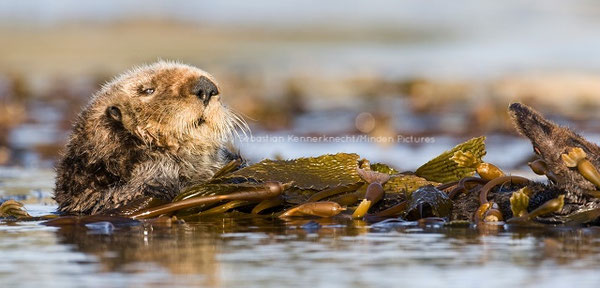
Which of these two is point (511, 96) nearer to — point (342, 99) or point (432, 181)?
point (342, 99)

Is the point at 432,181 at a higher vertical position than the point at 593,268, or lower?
higher

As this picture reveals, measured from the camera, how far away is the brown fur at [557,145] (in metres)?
4.65

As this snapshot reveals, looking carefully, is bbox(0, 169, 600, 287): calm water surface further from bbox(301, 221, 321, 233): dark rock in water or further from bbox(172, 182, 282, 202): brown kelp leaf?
bbox(172, 182, 282, 202): brown kelp leaf

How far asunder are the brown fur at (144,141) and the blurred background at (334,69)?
3636 millimetres

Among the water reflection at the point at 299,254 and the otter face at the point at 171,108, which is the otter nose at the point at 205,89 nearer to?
the otter face at the point at 171,108

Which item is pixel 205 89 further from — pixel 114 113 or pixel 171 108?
pixel 114 113

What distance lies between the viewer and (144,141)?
5.59 metres

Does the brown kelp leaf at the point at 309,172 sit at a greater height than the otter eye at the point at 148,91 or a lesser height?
lesser

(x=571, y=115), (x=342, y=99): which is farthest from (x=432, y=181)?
(x=342, y=99)

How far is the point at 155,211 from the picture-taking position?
5215 mm

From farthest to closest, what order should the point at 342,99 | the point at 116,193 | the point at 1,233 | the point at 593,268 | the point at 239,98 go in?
the point at 342,99
the point at 239,98
the point at 116,193
the point at 1,233
the point at 593,268

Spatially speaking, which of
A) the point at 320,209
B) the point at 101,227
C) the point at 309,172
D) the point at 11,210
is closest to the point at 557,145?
the point at 320,209

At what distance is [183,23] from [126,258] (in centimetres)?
1932

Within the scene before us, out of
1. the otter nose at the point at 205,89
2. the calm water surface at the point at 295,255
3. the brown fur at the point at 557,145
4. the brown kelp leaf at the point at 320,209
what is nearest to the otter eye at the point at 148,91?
the otter nose at the point at 205,89
